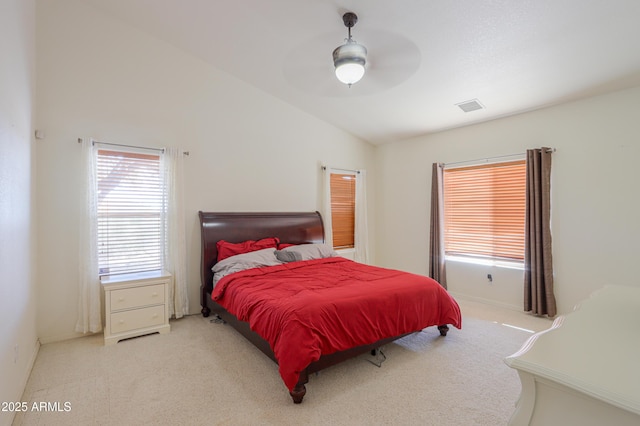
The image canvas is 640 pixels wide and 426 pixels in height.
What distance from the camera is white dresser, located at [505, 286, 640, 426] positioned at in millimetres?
767

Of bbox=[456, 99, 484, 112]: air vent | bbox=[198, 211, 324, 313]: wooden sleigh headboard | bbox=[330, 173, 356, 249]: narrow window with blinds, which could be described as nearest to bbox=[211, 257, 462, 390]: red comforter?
bbox=[198, 211, 324, 313]: wooden sleigh headboard

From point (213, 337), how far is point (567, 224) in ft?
14.2

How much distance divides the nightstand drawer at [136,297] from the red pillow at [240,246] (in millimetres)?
771

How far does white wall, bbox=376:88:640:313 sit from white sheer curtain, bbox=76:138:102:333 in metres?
4.77

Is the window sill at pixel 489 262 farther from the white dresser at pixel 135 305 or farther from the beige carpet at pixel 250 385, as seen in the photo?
the white dresser at pixel 135 305

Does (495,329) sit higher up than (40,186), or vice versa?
(40,186)

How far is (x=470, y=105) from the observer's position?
395 cm

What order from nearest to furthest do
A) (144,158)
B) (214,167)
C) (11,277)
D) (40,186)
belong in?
(11,277)
(40,186)
(144,158)
(214,167)

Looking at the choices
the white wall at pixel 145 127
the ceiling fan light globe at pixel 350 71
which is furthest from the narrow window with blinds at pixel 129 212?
the ceiling fan light globe at pixel 350 71

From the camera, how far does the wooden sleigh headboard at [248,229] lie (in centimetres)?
379

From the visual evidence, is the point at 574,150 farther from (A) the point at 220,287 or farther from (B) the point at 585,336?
(A) the point at 220,287

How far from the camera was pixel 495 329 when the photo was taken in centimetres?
337

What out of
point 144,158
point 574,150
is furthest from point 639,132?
point 144,158

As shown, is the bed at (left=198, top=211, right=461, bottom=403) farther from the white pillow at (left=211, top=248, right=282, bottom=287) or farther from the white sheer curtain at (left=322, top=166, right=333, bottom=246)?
the white sheer curtain at (left=322, top=166, right=333, bottom=246)
